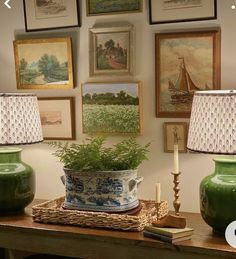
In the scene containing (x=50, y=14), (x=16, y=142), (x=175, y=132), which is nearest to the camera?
(x=16, y=142)

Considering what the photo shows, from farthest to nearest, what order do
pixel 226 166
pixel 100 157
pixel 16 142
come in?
pixel 16 142 → pixel 100 157 → pixel 226 166

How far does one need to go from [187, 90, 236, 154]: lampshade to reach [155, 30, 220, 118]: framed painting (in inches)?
14.4

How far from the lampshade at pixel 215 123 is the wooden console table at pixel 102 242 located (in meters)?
0.34

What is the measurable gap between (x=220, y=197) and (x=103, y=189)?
0.46 meters

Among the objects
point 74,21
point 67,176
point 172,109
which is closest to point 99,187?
point 67,176

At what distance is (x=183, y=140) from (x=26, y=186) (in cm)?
73

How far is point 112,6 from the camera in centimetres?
233

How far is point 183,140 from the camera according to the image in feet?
7.30

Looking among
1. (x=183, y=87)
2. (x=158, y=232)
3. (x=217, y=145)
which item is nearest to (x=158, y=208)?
(x=158, y=232)

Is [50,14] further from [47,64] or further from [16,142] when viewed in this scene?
[16,142]

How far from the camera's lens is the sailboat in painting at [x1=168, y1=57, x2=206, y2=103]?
7.19ft

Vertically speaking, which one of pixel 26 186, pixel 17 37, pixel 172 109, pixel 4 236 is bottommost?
pixel 4 236

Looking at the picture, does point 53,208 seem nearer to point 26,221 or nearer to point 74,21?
point 26,221

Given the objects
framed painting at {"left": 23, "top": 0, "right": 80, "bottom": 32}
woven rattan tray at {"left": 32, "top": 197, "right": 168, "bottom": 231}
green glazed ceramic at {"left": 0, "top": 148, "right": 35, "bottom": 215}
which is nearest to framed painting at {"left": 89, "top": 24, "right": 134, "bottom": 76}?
framed painting at {"left": 23, "top": 0, "right": 80, "bottom": 32}
